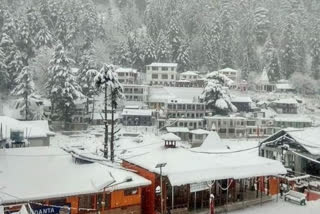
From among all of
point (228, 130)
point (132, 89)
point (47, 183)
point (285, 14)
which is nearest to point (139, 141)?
point (228, 130)

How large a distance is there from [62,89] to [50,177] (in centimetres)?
4466

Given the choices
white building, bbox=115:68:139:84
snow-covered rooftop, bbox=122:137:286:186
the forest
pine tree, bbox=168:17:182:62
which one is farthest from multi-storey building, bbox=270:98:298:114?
snow-covered rooftop, bbox=122:137:286:186

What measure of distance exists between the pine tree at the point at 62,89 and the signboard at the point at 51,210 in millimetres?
45462

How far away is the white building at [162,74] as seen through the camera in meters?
88.5

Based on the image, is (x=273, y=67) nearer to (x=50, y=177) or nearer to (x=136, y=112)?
(x=136, y=112)

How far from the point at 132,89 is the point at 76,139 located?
21.9 meters


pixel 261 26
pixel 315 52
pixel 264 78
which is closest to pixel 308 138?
pixel 264 78

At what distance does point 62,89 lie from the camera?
62500mm

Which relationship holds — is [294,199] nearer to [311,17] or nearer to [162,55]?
[162,55]

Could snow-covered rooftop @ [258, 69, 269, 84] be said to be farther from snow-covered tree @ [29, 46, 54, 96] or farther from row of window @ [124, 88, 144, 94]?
snow-covered tree @ [29, 46, 54, 96]

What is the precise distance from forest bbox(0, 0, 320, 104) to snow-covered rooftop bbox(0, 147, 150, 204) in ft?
145

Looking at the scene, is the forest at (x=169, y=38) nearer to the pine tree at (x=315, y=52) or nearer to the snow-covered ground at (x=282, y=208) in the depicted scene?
A: the pine tree at (x=315, y=52)

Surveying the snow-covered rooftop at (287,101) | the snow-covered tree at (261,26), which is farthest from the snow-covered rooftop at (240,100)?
the snow-covered tree at (261,26)

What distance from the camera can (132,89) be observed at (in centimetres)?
7869
